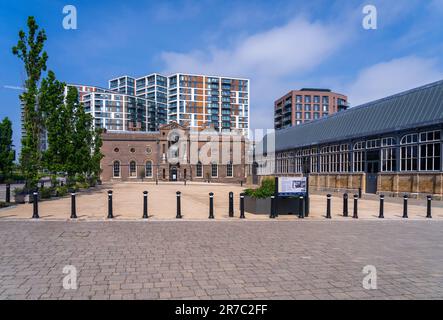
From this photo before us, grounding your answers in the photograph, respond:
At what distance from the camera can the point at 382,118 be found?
2536cm

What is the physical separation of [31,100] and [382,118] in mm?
26198

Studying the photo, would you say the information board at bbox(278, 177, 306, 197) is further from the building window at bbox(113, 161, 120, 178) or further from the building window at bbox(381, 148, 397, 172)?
the building window at bbox(113, 161, 120, 178)

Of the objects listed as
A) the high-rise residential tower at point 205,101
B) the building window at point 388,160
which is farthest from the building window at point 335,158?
the high-rise residential tower at point 205,101

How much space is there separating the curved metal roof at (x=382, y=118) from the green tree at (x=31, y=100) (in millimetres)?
25088

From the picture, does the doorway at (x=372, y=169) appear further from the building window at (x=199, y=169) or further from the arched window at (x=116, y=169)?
the arched window at (x=116, y=169)

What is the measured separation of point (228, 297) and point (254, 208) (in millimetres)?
8638

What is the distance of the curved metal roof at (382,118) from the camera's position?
20688 millimetres

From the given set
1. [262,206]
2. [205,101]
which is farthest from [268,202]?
[205,101]

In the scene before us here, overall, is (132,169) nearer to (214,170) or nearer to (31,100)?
(214,170)

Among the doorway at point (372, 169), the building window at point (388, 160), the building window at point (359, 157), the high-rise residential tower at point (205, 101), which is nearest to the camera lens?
the building window at point (388, 160)

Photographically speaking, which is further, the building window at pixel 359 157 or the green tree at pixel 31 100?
the building window at pixel 359 157

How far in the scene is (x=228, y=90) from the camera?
124750mm

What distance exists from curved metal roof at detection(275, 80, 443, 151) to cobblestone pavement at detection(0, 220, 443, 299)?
14486mm
